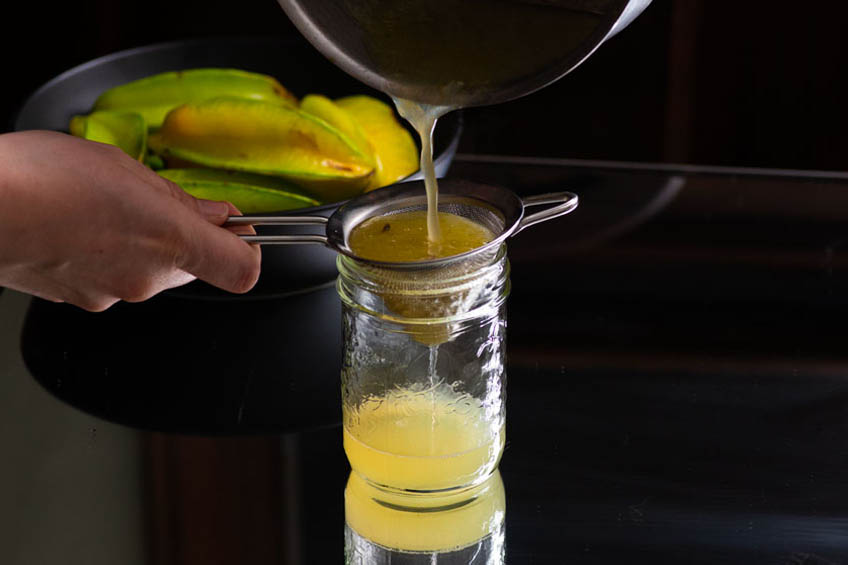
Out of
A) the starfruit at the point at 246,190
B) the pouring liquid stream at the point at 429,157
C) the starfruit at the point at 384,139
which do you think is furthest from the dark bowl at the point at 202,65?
the pouring liquid stream at the point at 429,157

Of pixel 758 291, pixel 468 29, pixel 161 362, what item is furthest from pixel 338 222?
pixel 758 291

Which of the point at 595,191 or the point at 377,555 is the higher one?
the point at 595,191

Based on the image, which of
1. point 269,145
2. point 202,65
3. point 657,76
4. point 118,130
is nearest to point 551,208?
point 269,145

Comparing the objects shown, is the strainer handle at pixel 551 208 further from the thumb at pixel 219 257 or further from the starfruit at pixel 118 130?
the starfruit at pixel 118 130

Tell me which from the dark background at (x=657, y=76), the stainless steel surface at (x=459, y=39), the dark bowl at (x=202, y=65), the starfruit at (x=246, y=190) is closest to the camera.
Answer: the stainless steel surface at (x=459, y=39)

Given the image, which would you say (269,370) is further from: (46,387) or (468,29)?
(468,29)

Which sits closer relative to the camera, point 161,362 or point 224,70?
point 161,362
